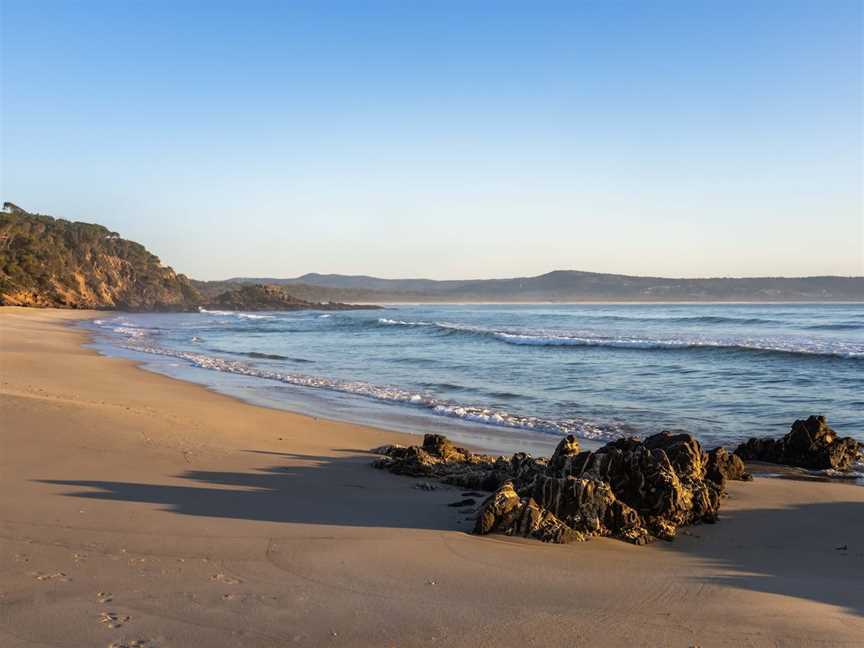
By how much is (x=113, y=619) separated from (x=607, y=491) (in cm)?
398

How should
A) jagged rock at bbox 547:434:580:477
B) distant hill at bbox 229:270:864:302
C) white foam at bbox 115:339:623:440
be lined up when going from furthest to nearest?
1. distant hill at bbox 229:270:864:302
2. white foam at bbox 115:339:623:440
3. jagged rock at bbox 547:434:580:477

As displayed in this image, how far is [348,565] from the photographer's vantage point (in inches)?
192

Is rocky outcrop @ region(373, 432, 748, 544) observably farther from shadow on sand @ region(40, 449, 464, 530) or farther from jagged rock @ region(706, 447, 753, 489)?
shadow on sand @ region(40, 449, 464, 530)

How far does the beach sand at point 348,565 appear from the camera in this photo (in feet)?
12.6

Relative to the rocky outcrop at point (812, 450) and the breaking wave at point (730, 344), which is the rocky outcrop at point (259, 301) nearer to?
the breaking wave at point (730, 344)

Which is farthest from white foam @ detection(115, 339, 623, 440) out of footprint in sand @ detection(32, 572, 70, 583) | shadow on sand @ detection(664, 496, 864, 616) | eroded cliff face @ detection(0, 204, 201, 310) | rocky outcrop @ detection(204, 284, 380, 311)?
rocky outcrop @ detection(204, 284, 380, 311)

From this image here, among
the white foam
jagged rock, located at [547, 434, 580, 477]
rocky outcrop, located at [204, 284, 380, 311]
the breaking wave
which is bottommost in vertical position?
the white foam

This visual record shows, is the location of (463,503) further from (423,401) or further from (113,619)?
(423,401)

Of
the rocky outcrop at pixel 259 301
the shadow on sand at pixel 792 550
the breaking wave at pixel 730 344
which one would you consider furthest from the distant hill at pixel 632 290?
the shadow on sand at pixel 792 550

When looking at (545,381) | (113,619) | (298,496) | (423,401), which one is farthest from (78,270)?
(113,619)

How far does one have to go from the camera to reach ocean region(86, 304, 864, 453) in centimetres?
1242

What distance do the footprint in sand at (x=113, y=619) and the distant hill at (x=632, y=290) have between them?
445 ft

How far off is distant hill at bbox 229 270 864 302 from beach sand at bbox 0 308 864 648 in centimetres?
13196

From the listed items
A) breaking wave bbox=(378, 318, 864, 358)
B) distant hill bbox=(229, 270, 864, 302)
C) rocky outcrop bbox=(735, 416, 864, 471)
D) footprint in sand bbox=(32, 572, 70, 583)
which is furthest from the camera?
distant hill bbox=(229, 270, 864, 302)
